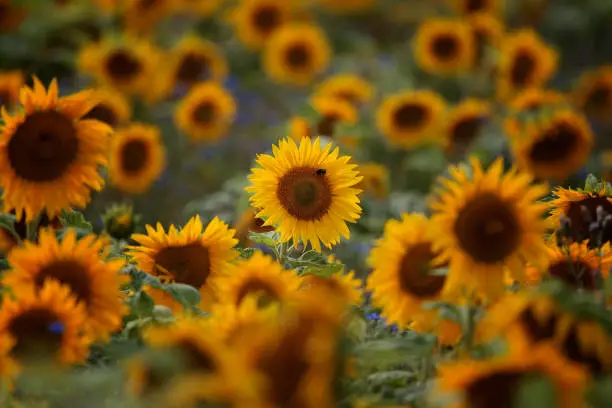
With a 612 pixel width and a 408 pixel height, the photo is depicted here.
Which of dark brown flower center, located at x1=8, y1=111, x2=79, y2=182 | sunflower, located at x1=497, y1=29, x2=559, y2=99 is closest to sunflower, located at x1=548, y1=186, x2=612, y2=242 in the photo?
dark brown flower center, located at x1=8, y1=111, x2=79, y2=182

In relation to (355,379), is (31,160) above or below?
above

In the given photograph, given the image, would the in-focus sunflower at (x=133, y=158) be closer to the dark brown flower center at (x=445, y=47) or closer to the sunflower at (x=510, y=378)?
the dark brown flower center at (x=445, y=47)

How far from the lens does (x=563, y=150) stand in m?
3.91

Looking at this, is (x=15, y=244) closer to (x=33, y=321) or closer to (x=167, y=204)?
(x=33, y=321)

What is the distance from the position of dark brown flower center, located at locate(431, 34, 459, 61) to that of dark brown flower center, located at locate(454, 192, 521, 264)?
12.4 feet

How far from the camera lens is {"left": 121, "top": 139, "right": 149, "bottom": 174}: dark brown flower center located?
160 inches

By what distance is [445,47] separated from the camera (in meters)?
5.35

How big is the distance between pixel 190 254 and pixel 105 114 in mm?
1889

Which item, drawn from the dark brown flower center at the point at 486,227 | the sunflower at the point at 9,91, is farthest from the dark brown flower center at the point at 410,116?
the dark brown flower center at the point at 486,227

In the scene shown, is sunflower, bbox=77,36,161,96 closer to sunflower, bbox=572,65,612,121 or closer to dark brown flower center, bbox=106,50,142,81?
dark brown flower center, bbox=106,50,142,81

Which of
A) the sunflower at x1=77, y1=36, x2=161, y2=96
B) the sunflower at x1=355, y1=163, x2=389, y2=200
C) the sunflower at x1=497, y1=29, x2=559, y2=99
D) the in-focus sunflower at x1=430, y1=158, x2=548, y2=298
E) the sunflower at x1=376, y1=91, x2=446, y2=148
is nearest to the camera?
the in-focus sunflower at x1=430, y1=158, x2=548, y2=298

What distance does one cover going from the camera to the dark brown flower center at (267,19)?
586 cm

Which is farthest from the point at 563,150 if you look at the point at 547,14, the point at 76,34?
the point at 547,14

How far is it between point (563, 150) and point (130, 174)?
77.4 inches
